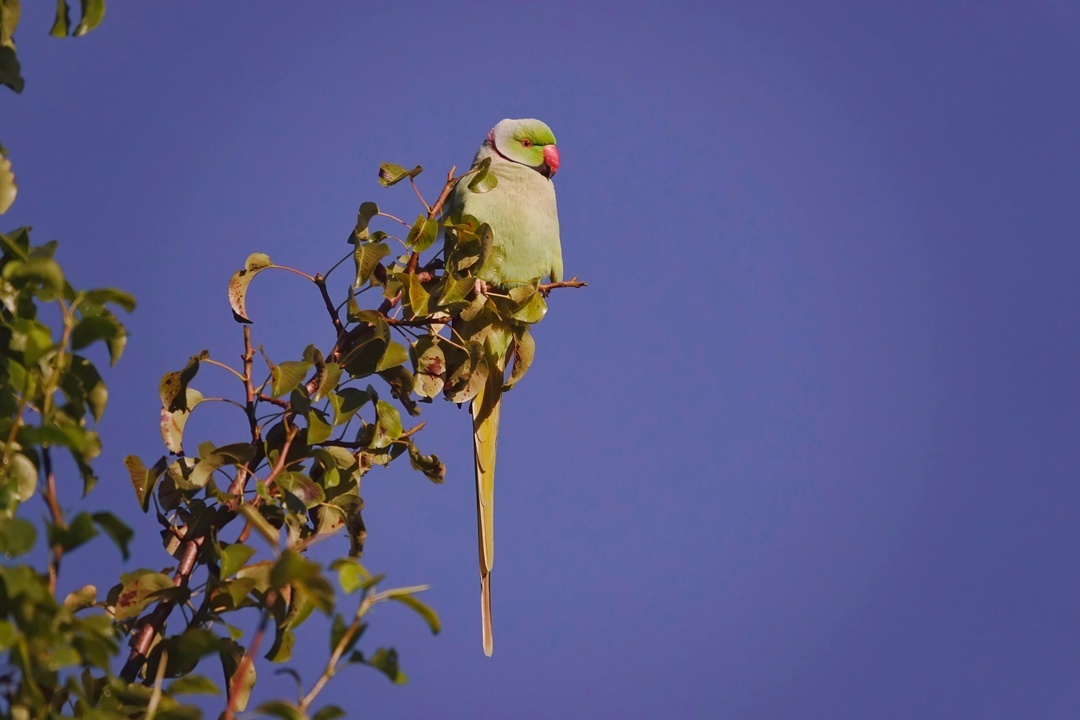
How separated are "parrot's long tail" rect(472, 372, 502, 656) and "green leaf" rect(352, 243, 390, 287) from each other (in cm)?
110

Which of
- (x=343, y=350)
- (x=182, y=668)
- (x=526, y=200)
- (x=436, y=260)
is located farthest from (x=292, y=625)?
(x=526, y=200)

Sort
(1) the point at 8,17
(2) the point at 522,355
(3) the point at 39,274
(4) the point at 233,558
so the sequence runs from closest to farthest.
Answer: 1. (3) the point at 39,274
2. (1) the point at 8,17
3. (4) the point at 233,558
4. (2) the point at 522,355

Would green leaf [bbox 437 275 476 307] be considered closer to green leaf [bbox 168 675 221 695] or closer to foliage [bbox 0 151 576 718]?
foliage [bbox 0 151 576 718]

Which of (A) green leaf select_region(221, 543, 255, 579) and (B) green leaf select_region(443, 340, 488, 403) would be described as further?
(B) green leaf select_region(443, 340, 488, 403)

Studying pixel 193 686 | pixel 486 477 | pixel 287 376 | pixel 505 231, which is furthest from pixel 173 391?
pixel 505 231

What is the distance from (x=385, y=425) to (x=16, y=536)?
0.88 m

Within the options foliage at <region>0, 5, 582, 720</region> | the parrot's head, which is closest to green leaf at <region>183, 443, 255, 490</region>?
foliage at <region>0, 5, 582, 720</region>

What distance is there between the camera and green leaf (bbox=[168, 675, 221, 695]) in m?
1.29

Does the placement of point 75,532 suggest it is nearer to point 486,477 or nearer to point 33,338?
point 33,338

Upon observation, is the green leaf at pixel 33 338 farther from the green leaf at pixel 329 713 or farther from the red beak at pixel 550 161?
the red beak at pixel 550 161

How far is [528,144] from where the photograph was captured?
4219mm

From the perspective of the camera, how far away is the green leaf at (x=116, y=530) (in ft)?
3.90

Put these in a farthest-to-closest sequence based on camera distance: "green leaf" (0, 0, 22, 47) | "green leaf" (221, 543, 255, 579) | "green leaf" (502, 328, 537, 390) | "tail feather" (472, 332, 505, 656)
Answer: "tail feather" (472, 332, 505, 656) < "green leaf" (502, 328, 537, 390) < "green leaf" (221, 543, 255, 579) < "green leaf" (0, 0, 22, 47)

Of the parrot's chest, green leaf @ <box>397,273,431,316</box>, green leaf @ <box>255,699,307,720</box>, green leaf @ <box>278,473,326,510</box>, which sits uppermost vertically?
the parrot's chest
